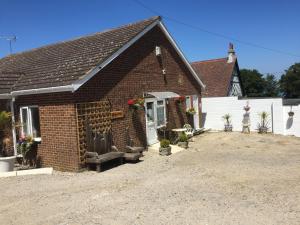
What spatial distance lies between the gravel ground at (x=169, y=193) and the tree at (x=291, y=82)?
38.7m

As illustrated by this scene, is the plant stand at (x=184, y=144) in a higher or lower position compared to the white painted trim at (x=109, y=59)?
lower

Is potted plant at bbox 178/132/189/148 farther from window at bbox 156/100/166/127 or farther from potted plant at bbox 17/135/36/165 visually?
potted plant at bbox 17/135/36/165

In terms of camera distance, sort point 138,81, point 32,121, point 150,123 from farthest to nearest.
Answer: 1. point 150,123
2. point 138,81
3. point 32,121

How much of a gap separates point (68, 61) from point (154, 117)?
5055 mm

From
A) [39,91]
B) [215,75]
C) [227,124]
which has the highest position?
[215,75]

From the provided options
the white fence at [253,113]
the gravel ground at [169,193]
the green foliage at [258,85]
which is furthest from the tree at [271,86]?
the gravel ground at [169,193]

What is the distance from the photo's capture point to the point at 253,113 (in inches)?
824

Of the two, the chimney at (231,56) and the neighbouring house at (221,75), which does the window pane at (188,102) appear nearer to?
the neighbouring house at (221,75)

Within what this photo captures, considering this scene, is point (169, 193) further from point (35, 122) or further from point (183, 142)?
point (183, 142)

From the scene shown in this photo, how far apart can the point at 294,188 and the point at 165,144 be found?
21.3 feet

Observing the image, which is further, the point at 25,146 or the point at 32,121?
the point at 32,121

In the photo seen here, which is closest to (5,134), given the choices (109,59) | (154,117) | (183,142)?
(109,59)

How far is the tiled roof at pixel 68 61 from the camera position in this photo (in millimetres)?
12555

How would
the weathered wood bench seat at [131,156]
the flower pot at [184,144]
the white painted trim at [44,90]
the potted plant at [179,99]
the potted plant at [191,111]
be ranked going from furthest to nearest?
the potted plant at [191,111]
the potted plant at [179,99]
the flower pot at [184,144]
the weathered wood bench seat at [131,156]
the white painted trim at [44,90]
